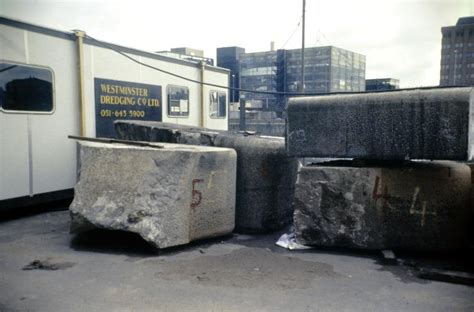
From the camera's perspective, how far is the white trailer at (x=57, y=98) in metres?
5.80

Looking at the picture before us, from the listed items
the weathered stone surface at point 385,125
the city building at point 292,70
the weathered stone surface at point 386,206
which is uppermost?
the city building at point 292,70

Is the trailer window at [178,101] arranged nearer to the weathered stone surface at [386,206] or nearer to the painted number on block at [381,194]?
the weathered stone surface at [386,206]

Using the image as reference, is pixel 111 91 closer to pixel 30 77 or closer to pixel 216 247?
pixel 30 77

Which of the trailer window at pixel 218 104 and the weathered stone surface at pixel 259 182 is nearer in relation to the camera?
the weathered stone surface at pixel 259 182

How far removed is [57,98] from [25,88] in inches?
23.4

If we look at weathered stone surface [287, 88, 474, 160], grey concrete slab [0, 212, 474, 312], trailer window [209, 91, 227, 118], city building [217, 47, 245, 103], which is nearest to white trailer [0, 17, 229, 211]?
grey concrete slab [0, 212, 474, 312]

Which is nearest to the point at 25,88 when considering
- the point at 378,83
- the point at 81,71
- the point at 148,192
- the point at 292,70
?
the point at 81,71

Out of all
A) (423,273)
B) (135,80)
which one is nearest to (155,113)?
(135,80)

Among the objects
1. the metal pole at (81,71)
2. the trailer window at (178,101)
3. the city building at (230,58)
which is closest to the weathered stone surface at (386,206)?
the metal pole at (81,71)

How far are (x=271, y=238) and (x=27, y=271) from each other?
276 cm

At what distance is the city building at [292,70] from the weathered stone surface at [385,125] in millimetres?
19184

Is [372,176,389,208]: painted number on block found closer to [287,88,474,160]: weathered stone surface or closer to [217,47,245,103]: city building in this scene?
[287,88,474,160]: weathered stone surface

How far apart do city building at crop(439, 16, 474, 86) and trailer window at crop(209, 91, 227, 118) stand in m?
5.52

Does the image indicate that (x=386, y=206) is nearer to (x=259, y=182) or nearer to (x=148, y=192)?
(x=259, y=182)
